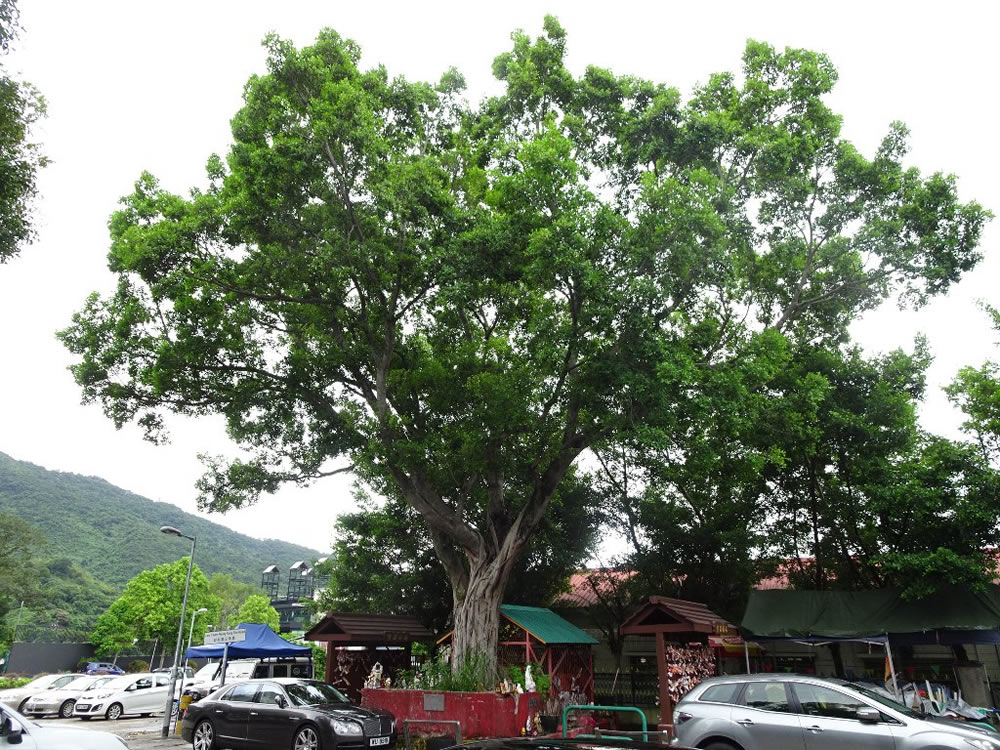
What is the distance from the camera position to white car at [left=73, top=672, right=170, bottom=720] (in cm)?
2081

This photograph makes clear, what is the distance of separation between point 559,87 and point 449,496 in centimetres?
1085

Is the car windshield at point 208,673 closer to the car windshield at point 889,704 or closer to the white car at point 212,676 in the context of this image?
the white car at point 212,676

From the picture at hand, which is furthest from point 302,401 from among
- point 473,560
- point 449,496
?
point 473,560

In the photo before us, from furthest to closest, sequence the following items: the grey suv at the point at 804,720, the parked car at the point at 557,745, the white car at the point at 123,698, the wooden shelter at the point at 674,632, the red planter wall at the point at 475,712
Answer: the white car at the point at 123,698 → the wooden shelter at the point at 674,632 → the red planter wall at the point at 475,712 → the grey suv at the point at 804,720 → the parked car at the point at 557,745

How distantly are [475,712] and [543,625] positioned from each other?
150 inches

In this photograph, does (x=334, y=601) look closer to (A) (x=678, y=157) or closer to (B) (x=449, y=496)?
(B) (x=449, y=496)

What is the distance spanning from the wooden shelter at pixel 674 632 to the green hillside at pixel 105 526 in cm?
7097

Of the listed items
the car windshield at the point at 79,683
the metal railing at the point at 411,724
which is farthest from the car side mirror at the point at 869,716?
the car windshield at the point at 79,683

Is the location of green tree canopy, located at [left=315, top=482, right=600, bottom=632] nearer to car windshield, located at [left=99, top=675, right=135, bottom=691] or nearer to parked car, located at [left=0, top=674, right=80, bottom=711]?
car windshield, located at [left=99, top=675, right=135, bottom=691]

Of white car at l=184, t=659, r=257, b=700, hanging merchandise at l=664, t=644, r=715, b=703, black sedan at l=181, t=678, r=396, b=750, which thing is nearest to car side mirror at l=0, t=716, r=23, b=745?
black sedan at l=181, t=678, r=396, b=750

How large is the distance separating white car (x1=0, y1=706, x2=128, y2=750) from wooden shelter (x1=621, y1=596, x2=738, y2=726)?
10.6m

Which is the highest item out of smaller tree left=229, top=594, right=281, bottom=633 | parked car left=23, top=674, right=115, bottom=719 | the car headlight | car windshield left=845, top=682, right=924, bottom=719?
smaller tree left=229, top=594, right=281, bottom=633

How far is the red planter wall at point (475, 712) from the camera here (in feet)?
43.6

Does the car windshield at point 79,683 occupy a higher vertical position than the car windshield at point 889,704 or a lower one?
lower
